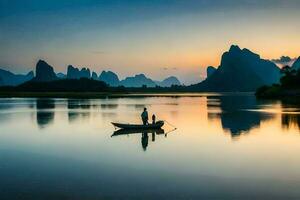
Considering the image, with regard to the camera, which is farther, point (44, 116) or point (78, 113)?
point (78, 113)

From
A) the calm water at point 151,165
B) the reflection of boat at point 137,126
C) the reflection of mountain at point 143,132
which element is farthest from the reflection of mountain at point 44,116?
the reflection of mountain at point 143,132

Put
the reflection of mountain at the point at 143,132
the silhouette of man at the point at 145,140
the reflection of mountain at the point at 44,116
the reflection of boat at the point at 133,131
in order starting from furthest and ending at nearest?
the reflection of mountain at the point at 44,116 < the reflection of boat at the point at 133,131 < the reflection of mountain at the point at 143,132 < the silhouette of man at the point at 145,140

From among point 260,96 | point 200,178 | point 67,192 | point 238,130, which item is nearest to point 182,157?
point 200,178

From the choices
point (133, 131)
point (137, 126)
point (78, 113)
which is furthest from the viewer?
point (78, 113)

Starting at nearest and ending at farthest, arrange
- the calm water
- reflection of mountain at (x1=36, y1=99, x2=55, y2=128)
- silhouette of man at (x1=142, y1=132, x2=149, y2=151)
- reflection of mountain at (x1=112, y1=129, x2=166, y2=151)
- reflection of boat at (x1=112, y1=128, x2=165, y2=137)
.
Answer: the calm water < silhouette of man at (x1=142, y1=132, x2=149, y2=151) < reflection of mountain at (x1=112, y1=129, x2=166, y2=151) < reflection of boat at (x1=112, y1=128, x2=165, y2=137) < reflection of mountain at (x1=36, y1=99, x2=55, y2=128)

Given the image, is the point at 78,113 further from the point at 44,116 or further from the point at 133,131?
the point at 133,131

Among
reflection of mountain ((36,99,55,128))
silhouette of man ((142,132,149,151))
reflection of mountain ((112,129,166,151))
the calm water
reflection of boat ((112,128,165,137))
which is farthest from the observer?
reflection of mountain ((36,99,55,128))

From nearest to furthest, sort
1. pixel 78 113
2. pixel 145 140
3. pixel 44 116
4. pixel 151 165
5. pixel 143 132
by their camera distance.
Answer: pixel 151 165, pixel 145 140, pixel 143 132, pixel 44 116, pixel 78 113

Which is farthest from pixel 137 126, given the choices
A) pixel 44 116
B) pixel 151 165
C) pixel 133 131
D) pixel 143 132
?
pixel 44 116

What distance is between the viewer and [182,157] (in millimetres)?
19828

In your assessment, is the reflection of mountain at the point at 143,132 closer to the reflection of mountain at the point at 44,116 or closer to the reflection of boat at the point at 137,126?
the reflection of boat at the point at 137,126

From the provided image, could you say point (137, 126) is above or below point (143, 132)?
above

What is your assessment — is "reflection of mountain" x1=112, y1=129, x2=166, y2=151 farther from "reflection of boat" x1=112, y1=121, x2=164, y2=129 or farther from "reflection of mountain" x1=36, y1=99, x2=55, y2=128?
"reflection of mountain" x1=36, y1=99, x2=55, y2=128

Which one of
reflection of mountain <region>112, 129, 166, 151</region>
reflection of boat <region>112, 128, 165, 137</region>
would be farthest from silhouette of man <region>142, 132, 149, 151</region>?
reflection of boat <region>112, 128, 165, 137</region>
